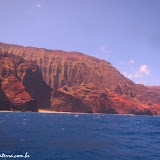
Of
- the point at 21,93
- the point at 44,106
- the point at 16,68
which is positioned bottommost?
the point at 44,106

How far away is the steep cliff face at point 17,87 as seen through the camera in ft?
441

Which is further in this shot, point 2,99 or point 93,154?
point 2,99

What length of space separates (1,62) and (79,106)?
89737 mm

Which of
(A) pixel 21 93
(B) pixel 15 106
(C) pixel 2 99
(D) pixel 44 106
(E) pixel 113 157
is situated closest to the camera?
(E) pixel 113 157

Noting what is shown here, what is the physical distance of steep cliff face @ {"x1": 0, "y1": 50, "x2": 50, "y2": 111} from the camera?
13435cm

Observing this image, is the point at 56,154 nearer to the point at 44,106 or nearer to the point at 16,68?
the point at 44,106

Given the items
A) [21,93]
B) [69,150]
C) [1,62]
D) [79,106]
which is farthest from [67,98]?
[69,150]

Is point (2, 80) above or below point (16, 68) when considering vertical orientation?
below

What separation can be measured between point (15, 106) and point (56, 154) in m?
129

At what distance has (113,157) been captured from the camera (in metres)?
16.3

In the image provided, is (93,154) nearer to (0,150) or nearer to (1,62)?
(0,150)

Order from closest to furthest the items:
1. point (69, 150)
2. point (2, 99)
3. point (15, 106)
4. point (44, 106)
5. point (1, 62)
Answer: point (69, 150) → point (2, 99) → point (15, 106) → point (1, 62) → point (44, 106)

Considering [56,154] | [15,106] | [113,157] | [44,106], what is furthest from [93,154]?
[44,106]

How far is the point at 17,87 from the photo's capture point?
5979 inches
